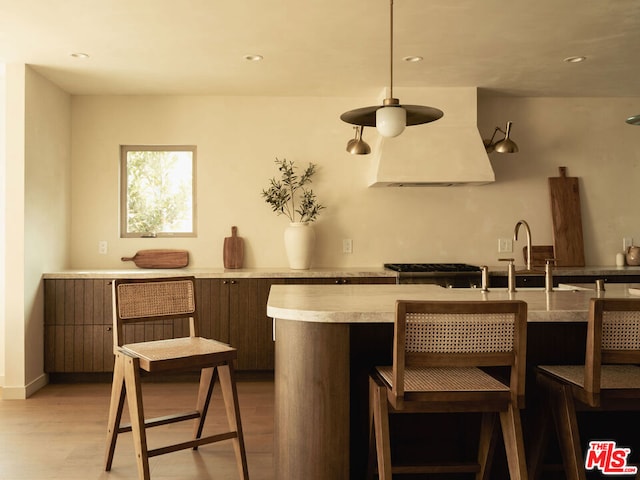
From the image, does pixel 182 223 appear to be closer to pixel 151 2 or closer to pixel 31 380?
pixel 31 380

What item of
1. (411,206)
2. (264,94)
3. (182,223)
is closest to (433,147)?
(411,206)

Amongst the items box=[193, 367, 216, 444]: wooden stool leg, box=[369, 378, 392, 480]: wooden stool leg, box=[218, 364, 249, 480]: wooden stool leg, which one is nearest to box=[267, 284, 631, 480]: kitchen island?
box=[369, 378, 392, 480]: wooden stool leg

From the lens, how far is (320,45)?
391cm

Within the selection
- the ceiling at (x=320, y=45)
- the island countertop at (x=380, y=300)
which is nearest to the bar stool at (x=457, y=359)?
the island countertop at (x=380, y=300)

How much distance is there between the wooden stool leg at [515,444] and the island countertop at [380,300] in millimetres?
384

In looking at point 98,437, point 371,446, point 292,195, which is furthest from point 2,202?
point 371,446

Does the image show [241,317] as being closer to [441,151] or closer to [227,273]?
[227,273]

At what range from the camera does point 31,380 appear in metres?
4.39

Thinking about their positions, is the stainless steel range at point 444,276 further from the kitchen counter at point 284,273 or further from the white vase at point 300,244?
the white vase at point 300,244

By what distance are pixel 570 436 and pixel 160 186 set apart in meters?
4.14

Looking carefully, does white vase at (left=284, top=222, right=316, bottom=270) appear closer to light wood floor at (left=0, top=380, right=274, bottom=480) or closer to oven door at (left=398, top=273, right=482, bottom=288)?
oven door at (left=398, top=273, right=482, bottom=288)

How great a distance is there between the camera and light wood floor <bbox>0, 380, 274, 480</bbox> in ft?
9.59

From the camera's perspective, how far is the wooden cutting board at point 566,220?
5.32 m

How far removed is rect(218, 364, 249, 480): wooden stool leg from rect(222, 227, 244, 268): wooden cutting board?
2.43m
